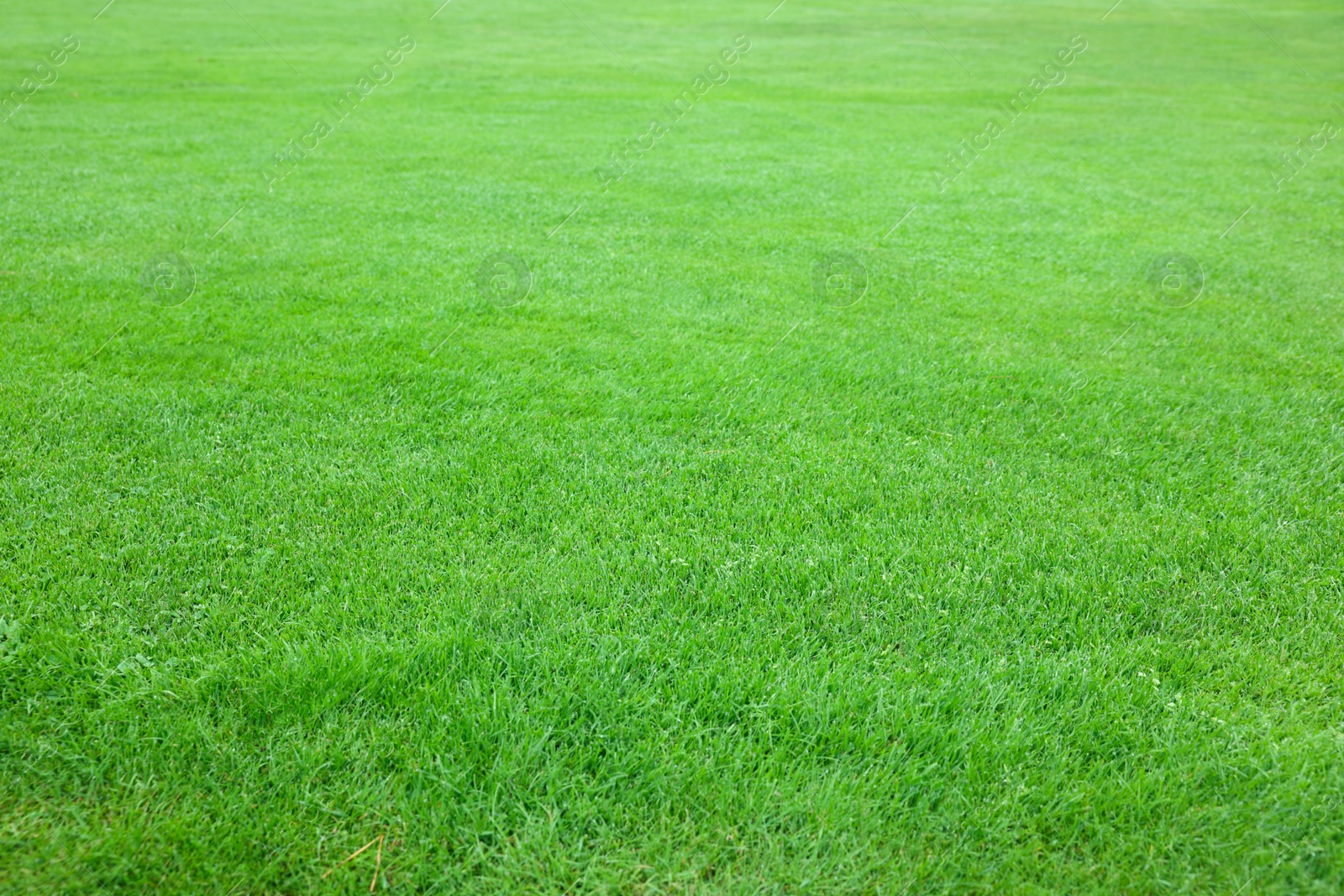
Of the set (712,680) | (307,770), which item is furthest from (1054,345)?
(307,770)

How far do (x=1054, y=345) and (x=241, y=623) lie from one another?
470 centimetres

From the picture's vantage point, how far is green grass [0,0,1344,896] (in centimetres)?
226

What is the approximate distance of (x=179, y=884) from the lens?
2072 mm

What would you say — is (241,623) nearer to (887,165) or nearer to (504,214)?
(504,214)

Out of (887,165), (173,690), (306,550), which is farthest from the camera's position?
(887,165)

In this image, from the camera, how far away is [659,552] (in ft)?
10.8

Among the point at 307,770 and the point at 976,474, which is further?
the point at 976,474

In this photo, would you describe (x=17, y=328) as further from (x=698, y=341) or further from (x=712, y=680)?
(x=712, y=680)

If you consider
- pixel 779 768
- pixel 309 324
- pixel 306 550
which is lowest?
pixel 779 768

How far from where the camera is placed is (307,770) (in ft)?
7.75

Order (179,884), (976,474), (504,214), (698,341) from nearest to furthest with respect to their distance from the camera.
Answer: (179,884) → (976,474) → (698,341) → (504,214)

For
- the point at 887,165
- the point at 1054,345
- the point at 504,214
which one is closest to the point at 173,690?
the point at 1054,345

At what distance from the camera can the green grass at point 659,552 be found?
2.26 metres

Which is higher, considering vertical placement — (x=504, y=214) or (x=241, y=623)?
(x=504, y=214)
